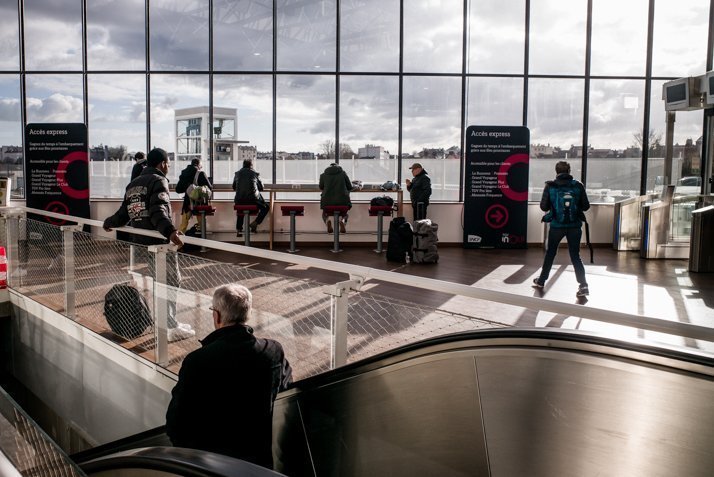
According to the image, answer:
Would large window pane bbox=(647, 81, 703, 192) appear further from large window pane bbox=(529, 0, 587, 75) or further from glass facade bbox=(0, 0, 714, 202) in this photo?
large window pane bbox=(529, 0, 587, 75)

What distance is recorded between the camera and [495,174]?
12125mm

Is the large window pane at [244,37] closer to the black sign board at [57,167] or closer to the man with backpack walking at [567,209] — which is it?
the black sign board at [57,167]

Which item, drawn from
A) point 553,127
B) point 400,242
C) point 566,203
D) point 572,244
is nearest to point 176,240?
point 566,203

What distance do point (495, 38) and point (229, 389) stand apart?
37.6 feet

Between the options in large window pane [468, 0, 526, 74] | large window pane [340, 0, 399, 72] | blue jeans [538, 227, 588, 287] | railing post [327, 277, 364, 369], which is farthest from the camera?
large window pane [340, 0, 399, 72]

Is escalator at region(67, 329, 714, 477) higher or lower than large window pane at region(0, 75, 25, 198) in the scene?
lower

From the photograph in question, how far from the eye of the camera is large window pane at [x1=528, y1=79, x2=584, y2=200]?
13.0 m

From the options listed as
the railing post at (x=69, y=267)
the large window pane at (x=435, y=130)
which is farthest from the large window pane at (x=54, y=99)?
the railing post at (x=69, y=267)

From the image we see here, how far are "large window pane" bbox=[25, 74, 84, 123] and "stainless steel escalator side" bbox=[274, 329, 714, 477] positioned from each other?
11861 millimetres

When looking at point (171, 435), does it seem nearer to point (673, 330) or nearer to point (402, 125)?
point (673, 330)

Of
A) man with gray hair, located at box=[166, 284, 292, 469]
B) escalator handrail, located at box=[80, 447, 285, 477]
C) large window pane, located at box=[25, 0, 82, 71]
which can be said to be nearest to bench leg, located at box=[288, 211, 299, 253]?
large window pane, located at box=[25, 0, 82, 71]

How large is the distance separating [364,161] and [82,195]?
5.27m

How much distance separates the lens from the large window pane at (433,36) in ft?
42.4

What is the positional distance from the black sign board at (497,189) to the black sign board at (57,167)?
22.8ft
